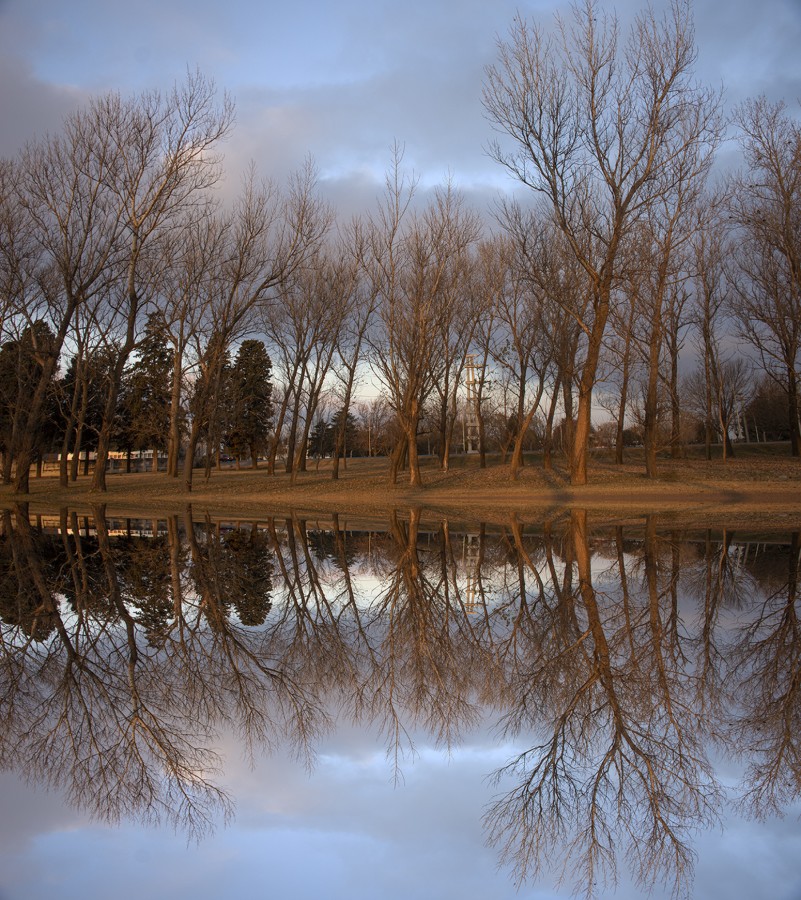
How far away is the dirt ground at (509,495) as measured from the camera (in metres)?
22.1

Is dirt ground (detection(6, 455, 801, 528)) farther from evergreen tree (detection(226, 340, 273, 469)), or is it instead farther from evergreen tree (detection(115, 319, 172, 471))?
evergreen tree (detection(226, 340, 273, 469))

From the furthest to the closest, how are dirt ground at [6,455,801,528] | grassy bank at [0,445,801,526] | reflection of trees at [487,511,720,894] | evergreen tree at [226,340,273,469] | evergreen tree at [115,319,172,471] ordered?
1. evergreen tree at [226,340,273,469]
2. evergreen tree at [115,319,172,471]
3. grassy bank at [0,445,801,526]
4. dirt ground at [6,455,801,528]
5. reflection of trees at [487,511,720,894]

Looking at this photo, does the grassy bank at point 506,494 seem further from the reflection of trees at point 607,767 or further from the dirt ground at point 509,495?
the reflection of trees at point 607,767

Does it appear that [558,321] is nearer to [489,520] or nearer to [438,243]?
[438,243]

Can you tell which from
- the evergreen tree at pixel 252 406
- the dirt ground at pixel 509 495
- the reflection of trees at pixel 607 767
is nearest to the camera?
the reflection of trees at pixel 607 767

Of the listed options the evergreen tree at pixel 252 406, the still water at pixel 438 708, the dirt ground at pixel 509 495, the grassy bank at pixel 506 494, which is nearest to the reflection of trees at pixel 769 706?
the still water at pixel 438 708

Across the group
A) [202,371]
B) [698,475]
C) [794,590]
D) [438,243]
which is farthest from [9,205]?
[794,590]

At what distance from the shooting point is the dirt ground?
22078 mm

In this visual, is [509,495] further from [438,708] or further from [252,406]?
[252,406]

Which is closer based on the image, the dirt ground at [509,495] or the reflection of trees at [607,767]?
the reflection of trees at [607,767]

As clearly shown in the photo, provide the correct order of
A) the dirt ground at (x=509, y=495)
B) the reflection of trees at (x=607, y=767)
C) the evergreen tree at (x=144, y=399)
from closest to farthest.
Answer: the reflection of trees at (x=607, y=767) < the dirt ground at (x=509, y=495) < the evergreen tree at (x=144, y=399)

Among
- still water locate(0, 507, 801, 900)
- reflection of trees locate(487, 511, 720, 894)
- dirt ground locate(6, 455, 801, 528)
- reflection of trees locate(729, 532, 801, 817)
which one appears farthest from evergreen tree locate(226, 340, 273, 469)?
reflection of trees locate(487, 511, 720, 894)

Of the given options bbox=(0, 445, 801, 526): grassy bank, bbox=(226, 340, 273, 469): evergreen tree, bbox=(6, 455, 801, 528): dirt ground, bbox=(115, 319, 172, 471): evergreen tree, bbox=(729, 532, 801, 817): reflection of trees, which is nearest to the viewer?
bbox=(729, 532, 801, 817): reflection of trees

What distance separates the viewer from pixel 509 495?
27.3m
